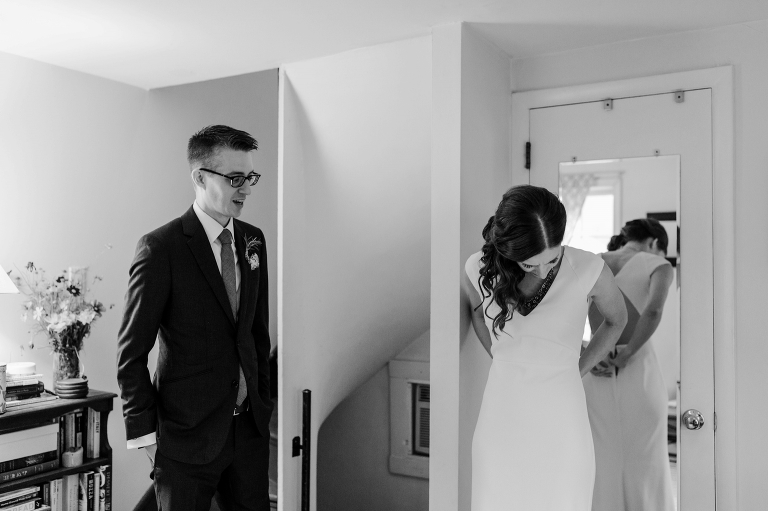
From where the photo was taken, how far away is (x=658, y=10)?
236 centimetres

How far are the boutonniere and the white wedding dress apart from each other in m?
0.91

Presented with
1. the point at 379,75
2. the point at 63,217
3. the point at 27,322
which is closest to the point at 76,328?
the point at 27,322

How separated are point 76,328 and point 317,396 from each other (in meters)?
1.09

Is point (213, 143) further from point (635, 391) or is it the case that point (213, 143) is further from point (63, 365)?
point (635, 391)

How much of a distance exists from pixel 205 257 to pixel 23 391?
3.79ft

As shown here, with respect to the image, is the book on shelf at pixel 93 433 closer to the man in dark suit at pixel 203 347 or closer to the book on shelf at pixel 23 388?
the book on shelf at pixel 23 388

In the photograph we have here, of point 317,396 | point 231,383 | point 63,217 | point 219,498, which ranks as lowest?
point 219,498

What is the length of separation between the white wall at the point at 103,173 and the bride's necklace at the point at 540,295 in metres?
1.27

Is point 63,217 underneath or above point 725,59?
underneath

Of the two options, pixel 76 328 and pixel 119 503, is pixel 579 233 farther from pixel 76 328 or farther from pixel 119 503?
pixel 119 503

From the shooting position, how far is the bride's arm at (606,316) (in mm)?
2205

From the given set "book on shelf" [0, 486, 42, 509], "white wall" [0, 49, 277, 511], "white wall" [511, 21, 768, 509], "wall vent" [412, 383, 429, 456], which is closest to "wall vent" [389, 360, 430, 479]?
"wall vent" [412, 383, 429, 456]

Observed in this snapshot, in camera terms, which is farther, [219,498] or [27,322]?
[27,322]

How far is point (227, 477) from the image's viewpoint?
2.41 meters
